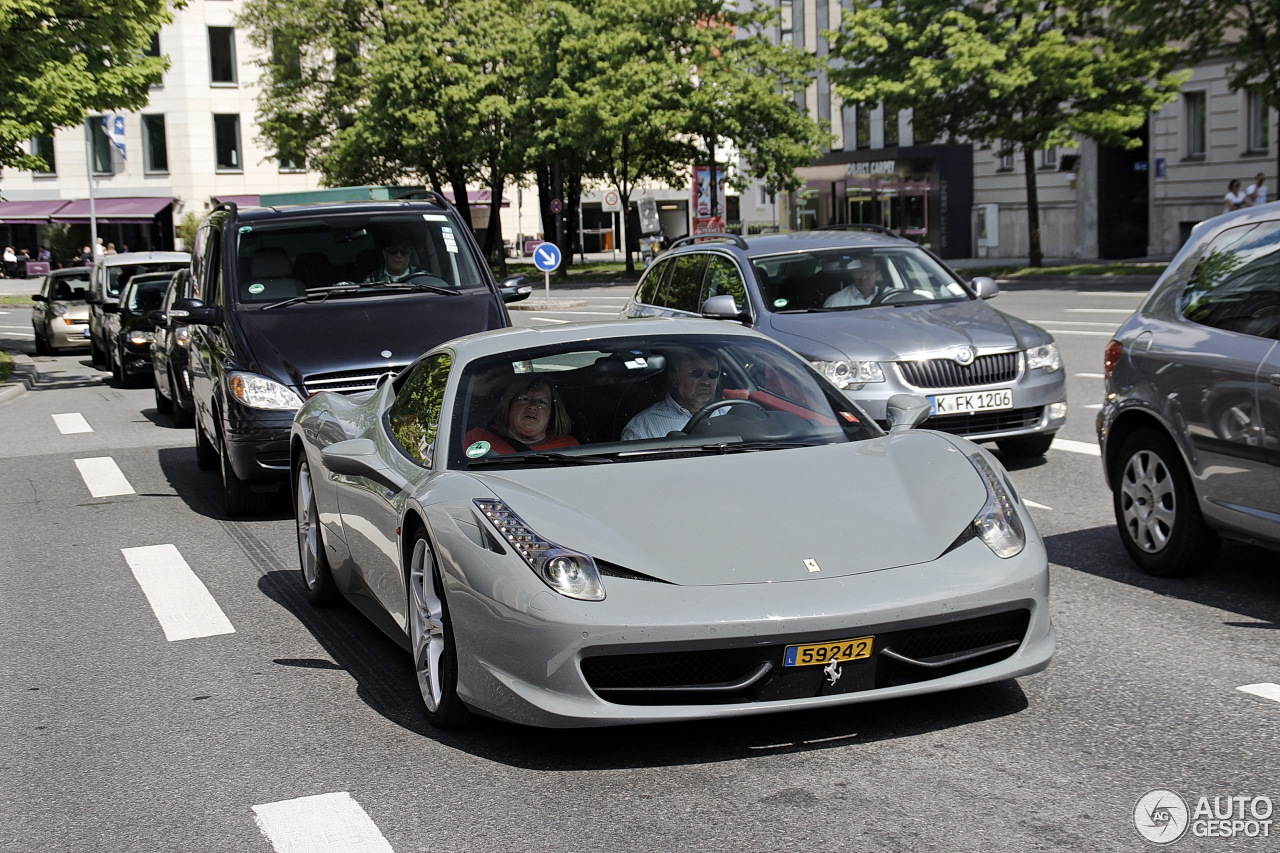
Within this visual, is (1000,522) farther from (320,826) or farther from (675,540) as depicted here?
(320,826)

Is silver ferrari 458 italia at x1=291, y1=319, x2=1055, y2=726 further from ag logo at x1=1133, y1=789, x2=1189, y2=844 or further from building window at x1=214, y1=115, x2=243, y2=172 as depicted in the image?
building window at x1=214, y1=115, x2=243, y2=172

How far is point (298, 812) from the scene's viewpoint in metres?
4.39

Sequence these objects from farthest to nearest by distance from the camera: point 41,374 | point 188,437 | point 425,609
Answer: point 41,374 < point 188,437 < point 425,609

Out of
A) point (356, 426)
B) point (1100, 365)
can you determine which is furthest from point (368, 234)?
point (1100, 365)

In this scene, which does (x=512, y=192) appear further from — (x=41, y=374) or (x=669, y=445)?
(x=669, y=445)

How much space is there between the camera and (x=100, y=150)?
Result: 73.6 m

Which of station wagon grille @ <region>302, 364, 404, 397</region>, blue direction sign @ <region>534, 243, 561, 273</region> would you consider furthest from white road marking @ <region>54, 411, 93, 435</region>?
blue direction sign @ <region>534, 243, 561, 273</region>

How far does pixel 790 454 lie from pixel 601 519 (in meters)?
0.87

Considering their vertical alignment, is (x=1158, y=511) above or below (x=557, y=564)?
below

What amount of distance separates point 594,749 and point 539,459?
1.04 meters

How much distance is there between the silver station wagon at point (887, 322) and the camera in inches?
405

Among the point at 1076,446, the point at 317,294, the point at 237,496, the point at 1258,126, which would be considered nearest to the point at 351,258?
the point at 317,294

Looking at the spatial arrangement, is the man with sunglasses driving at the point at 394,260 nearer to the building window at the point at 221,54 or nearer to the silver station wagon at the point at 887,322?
the silver station wagon at the point at 887,322

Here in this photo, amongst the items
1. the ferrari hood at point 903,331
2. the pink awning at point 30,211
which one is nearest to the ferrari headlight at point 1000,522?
the ferrari hood at point 903,331
